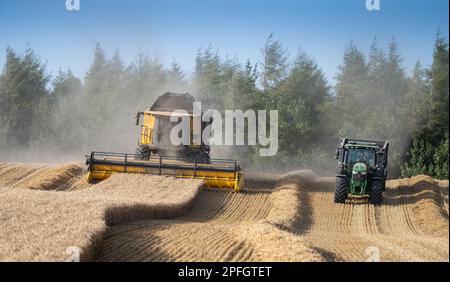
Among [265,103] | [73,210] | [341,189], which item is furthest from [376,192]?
[265,103]

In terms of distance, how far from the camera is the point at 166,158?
22.7 meters

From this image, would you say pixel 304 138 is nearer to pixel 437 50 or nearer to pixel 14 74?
pixel 437 50

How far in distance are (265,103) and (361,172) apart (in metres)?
19.4

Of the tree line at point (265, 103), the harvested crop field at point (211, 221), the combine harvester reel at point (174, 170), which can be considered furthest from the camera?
the tree line at point (265, 103)

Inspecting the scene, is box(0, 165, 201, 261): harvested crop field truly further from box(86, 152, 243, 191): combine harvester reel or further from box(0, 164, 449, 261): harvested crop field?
box(86, 152, 243, 191): combine harvester reel

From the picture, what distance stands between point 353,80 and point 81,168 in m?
20.2

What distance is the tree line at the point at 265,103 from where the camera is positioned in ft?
110

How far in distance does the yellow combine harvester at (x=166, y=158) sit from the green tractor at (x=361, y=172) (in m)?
3.16

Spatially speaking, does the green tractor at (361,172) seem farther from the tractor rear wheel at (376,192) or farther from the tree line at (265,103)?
the tree line at (265,103)

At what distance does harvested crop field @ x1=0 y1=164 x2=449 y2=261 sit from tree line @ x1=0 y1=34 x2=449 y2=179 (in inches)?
349

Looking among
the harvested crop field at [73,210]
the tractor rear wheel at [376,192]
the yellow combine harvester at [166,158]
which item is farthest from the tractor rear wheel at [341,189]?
the harvested crop field at [73,210]

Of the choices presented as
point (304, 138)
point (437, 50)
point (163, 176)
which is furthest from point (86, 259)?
point (304, 138)

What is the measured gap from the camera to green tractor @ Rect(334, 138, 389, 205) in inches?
805

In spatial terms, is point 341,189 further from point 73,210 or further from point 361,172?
point 73,210
